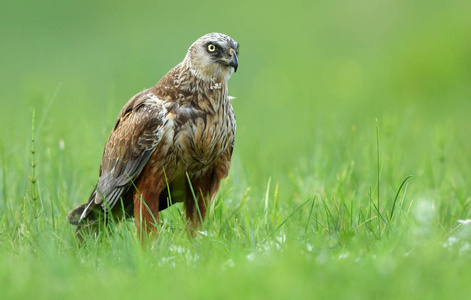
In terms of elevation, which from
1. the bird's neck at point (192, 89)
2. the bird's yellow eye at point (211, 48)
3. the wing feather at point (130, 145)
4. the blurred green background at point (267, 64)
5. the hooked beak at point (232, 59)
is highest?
the bird's yellow eye at point (211, 48)

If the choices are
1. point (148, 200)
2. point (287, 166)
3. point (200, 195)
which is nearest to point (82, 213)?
point (148, 200)

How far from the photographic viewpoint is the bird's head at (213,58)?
220 inches

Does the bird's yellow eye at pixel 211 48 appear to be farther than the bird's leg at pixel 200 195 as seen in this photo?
No

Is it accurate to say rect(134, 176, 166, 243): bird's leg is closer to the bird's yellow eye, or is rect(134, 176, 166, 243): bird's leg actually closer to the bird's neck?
the bird's neck

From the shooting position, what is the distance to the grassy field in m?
3.93

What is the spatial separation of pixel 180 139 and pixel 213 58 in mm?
622

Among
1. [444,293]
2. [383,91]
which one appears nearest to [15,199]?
[444,293]

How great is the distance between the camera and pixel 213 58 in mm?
5617

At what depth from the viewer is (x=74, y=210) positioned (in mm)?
6016

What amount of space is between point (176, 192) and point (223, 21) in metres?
15.0

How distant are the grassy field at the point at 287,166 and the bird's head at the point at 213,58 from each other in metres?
0.90

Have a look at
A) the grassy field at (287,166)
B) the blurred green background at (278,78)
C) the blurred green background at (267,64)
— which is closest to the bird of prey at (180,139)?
the grassy field at (287,166)

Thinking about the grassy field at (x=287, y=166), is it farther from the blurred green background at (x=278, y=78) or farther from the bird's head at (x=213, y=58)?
the bird's head at (x=213, y=58)

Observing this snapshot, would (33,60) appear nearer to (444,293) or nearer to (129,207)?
(129,207)
